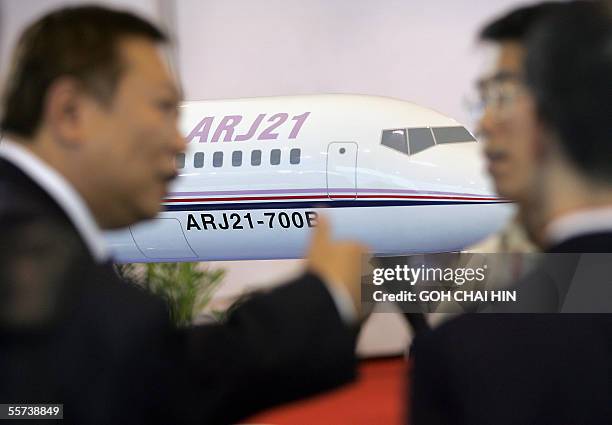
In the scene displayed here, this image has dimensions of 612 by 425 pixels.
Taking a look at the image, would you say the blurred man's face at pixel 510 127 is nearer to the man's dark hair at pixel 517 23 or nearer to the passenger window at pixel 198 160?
the man's dark hair at pixel 517 23

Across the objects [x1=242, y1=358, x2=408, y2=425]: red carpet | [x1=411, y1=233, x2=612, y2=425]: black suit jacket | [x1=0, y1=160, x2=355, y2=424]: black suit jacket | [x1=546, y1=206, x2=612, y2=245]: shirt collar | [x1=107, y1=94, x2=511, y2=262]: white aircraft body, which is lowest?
[x1=242, y1=358, x2=408, y2=425]: red carpet

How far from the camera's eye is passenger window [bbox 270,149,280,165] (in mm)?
3150

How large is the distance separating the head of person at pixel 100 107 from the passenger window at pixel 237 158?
246 centimetres

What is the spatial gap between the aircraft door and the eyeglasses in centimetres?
227

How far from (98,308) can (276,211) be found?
7.99ft

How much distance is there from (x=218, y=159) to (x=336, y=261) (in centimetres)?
266

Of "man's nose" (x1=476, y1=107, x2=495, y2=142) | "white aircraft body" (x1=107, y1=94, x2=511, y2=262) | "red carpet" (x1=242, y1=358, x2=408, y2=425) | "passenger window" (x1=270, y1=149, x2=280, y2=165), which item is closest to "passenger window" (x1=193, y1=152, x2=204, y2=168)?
"white aircraft body" (x1=107, y1=94, x2=511, y2=262)

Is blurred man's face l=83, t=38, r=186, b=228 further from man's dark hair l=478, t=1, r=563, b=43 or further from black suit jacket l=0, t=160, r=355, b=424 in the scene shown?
man's dark hair l=478, t=1, r=563, b=43

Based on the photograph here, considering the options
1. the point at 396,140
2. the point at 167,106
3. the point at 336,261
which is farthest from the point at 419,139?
the point at 336,261

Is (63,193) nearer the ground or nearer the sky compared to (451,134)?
nearer the sky

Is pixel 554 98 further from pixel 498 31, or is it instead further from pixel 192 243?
pixel 192 243

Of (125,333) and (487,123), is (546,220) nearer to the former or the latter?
(487,123)

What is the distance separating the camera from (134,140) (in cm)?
71

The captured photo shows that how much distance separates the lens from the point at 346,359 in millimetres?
611
